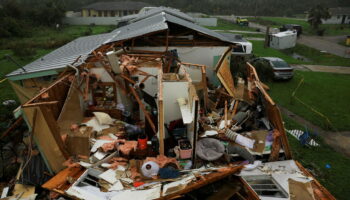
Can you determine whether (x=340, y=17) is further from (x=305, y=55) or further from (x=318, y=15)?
(x=305, y=55)

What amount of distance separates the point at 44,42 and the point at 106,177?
29098 mm

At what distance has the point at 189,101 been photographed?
739 cm

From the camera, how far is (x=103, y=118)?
29.3 feet

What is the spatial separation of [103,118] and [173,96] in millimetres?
3033

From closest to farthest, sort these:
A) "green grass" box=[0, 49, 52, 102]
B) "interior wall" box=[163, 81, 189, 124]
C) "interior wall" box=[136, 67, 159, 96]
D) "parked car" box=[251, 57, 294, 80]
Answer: "interior wall" box=[163, 81, 189, 124] → "interior wall" box=[136, 67, 159, 96] → "green grass" box=[0, 49, 52, 102] → "parked car" box=[251, 57, 294, 80]

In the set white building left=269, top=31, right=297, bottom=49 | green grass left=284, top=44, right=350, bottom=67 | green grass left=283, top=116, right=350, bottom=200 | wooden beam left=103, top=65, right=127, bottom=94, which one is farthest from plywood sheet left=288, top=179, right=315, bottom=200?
white building left=269, top=31, right=297, bottom=49

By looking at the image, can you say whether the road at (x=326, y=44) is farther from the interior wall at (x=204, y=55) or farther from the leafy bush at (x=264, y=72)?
the interior wall at (x=204, y=55)

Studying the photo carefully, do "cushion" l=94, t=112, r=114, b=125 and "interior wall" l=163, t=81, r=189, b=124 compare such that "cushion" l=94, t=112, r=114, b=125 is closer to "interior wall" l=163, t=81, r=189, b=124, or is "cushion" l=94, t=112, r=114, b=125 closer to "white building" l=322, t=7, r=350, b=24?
"interior wall" l=163, t=81, r=189, b=124

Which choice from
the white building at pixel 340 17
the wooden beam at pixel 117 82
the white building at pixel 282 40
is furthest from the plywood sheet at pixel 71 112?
the white building at pixel 340 17

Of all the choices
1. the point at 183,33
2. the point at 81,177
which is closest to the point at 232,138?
the point at 81,177

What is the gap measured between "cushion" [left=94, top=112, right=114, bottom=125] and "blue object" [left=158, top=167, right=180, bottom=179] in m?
3.70

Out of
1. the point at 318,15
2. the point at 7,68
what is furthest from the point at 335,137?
the point at 318,15

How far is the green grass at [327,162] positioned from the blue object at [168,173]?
500 cm

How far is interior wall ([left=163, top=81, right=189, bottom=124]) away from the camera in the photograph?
7684mm
